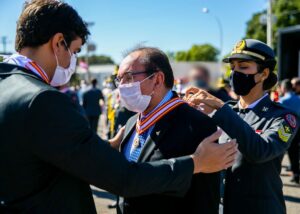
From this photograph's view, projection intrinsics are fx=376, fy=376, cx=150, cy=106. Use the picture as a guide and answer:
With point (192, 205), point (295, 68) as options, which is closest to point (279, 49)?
point (295, 68)

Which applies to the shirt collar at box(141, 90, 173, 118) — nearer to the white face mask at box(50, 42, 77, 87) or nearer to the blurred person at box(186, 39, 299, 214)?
the blurred person at box(186, 39, 299, 214)

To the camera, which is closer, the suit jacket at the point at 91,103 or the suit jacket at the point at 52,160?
the suit jacket at the point at 52,160

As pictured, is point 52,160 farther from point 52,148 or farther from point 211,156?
point 211,156

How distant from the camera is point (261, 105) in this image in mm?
2578

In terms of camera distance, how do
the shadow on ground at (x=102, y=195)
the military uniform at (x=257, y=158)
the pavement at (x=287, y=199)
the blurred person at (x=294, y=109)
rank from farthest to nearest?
the blurred person at (x=294, y=109) → the shadow on ground at (x=102, y=195) → the pavement at (x=287, y=199) → the military uniform at (x=257, y=158)

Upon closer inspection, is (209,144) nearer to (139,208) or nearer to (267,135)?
(139,208)

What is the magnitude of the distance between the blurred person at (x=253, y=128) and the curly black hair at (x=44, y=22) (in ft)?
2.91

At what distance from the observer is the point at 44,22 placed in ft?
5.30

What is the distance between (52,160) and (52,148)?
58 millimetres

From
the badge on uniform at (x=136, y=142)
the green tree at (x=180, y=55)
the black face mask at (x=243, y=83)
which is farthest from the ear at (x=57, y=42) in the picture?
the green tree at (x=180, y=55)

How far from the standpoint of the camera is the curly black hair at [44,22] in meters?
1.62

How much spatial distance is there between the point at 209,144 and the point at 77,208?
0.64 m

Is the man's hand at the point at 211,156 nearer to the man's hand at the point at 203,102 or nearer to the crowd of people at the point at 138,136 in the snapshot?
the crowd of people at the point at 138,136

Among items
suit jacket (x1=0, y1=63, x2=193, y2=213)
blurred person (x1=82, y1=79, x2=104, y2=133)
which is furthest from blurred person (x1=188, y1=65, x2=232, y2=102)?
blurred person (x1=82, y1=79, x2=104, y2=133)
